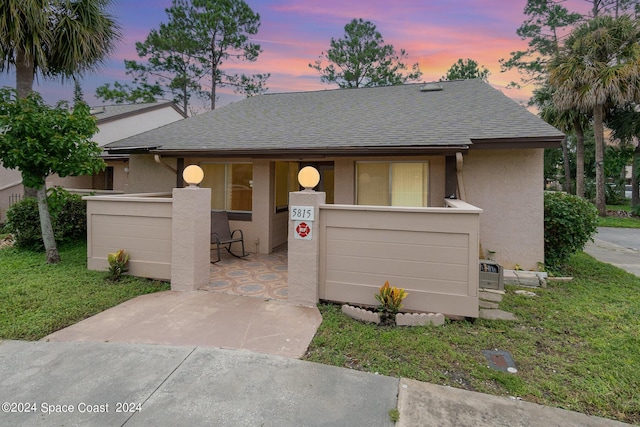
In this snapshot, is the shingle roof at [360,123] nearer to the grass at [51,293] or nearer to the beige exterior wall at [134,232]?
the beige exterior wall at [134,232]

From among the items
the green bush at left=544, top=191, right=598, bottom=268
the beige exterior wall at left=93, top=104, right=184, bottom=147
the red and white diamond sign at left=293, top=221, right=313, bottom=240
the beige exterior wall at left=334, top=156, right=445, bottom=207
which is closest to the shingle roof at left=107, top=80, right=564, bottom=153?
the beige exterior wall at left=334, top=156, right=445, bottom=207

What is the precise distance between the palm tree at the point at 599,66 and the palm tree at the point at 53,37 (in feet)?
56.9

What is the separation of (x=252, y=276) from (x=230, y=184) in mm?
3056

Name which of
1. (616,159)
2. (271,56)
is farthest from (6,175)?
(616,159)

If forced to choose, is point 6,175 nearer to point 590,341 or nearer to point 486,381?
point 486,381

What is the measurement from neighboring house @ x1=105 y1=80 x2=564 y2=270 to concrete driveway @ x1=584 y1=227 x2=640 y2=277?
2.18m

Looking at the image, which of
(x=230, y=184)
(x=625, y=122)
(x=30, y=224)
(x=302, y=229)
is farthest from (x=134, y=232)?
(x=625, y=122)

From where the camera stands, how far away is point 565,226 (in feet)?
20.8

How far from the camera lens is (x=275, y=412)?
95.7 inches

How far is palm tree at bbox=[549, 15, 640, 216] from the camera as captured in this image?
13242 millimetres

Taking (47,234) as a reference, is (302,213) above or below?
above

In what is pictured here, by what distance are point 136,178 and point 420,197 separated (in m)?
7.69

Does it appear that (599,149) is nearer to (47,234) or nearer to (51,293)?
(51,293)

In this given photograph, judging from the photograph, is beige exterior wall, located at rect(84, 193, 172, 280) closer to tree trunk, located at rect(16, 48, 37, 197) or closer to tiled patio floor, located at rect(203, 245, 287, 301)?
tiled patio floor, located at rect(203, 245, 287, 301)
